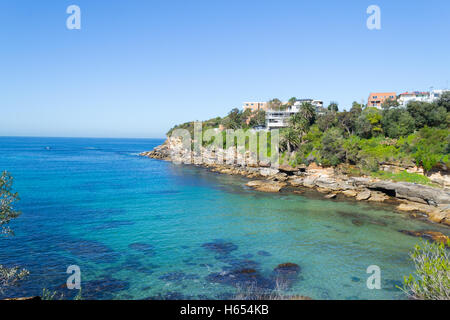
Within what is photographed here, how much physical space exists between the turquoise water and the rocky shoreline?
3.28 m

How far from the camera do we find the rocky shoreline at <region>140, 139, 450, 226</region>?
120 feet

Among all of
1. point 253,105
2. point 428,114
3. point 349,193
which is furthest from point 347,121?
point 253,105

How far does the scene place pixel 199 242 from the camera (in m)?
26.5

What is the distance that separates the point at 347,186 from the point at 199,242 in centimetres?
3135

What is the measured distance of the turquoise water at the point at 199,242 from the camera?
1908 centimetres

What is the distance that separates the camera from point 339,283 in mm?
19406

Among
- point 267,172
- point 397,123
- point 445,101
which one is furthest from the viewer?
point 267,172

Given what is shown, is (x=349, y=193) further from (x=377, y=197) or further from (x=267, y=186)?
(x=267, y=186)

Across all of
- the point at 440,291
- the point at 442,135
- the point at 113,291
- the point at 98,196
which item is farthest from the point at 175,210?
the point at 442,135

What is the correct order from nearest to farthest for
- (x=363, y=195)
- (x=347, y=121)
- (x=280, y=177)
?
1. (x=363, y=195)
2. (x=280, y=177)
3. (x=347, y=121)

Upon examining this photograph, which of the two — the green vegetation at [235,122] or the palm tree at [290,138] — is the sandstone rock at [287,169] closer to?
the palm tree at [290,138]

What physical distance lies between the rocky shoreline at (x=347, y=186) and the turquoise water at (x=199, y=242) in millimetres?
3276

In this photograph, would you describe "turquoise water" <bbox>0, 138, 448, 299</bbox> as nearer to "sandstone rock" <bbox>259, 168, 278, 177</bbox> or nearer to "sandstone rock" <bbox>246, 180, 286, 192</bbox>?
"sandstone rock" <bbox>246, 180, 286, 192</bbox>
